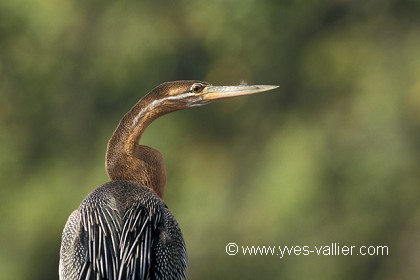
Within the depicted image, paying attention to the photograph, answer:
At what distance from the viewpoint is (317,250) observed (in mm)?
11914

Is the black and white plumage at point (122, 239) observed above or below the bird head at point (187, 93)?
below

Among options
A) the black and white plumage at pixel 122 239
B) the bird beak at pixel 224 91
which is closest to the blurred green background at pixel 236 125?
the bird beak at pixel 224 91

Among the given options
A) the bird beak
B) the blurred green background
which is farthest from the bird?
the blurred green background

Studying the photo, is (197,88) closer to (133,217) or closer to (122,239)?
(133,217)

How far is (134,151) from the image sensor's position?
560 centimetres

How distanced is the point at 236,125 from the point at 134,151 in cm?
782

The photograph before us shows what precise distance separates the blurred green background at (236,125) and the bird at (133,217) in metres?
6.29

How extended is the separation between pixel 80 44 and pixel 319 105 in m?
2.93

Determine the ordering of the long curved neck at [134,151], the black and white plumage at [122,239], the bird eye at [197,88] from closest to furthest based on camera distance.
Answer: the black and white plumage at [122,239] < the long curved neck at [134,151] < the bird eye at [197,88]

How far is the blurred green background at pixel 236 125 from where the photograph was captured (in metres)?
12.2

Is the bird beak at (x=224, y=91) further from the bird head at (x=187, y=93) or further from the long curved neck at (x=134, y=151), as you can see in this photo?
the long curved neck at (x=134, y=151)

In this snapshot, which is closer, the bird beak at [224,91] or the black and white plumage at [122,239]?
the black and white plumage at [122,239]

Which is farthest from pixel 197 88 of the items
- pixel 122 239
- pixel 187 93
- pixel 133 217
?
pixel 122 239

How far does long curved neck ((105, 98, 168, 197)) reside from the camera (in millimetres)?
5551
